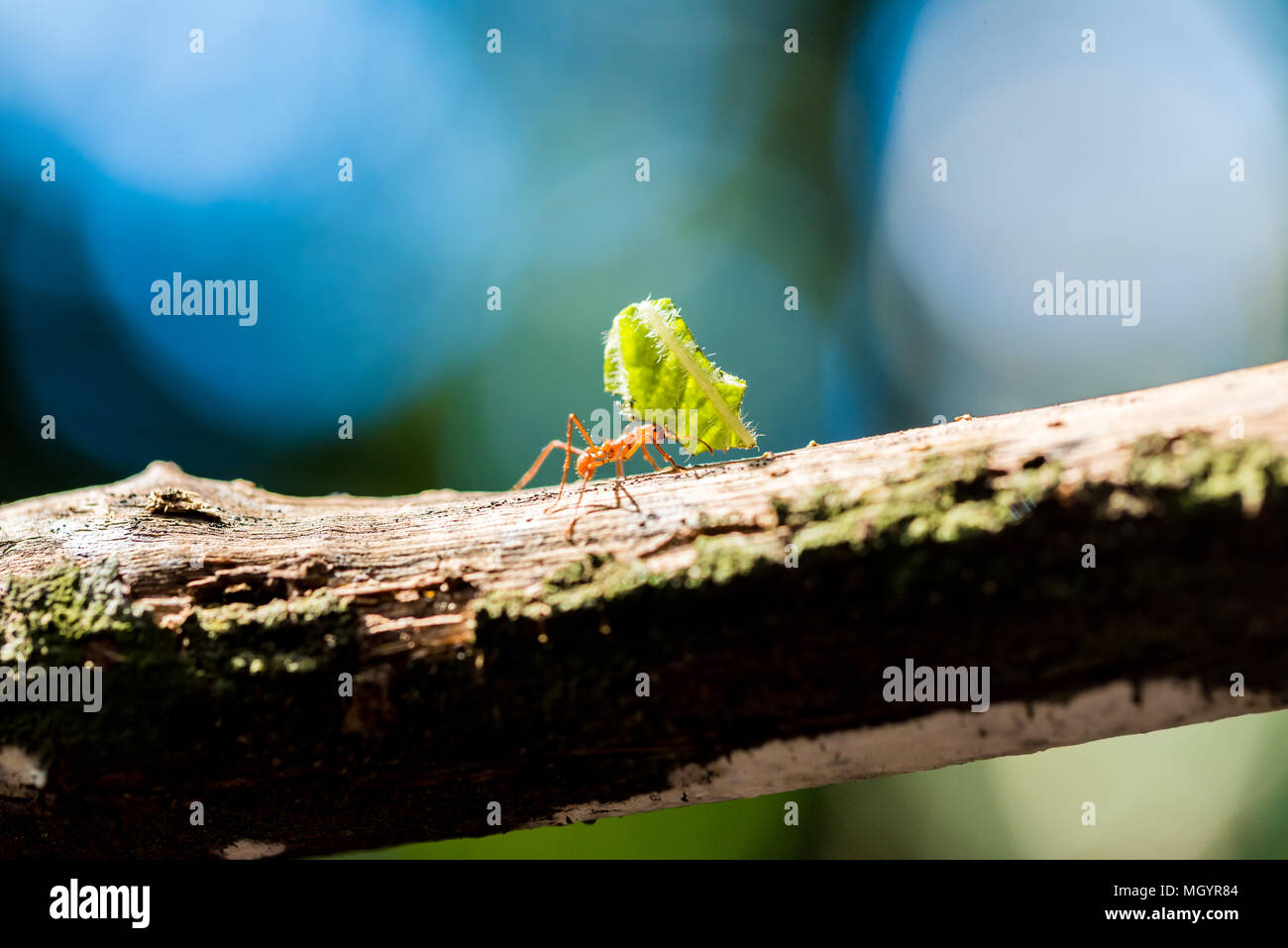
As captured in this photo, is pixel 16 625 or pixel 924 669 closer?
pixel 924 669

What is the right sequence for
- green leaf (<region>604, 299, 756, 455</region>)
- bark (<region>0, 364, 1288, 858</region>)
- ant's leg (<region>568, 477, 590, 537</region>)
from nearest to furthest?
1. bark (<region>0, 364, 1288, 858</region>)
2. ant's leg (<region>568, 477, 590, 537</region>)
3. green leaf (<region>604, 299, 756, 455</region>)

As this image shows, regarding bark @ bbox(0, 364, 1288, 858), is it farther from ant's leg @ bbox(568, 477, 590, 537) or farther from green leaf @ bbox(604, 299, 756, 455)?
green leaf @ bbox(604, 299, 756, 455)

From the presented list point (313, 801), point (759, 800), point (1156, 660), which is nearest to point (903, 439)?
point (1156, 660)

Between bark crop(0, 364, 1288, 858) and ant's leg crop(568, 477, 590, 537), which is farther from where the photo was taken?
ant's leg crop(568, 477, 590, 537)

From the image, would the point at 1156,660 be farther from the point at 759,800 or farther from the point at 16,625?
the point at 759,800

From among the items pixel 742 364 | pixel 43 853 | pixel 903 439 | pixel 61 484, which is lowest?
pixel 43 853

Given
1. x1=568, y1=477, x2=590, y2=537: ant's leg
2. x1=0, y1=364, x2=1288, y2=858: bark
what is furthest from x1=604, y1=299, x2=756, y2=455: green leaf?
x1=0, y1=364, x2=1288, y2=858: bark

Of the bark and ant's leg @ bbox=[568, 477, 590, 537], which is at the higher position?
ant's leg @ bbox=[568, 477, 590, 537]

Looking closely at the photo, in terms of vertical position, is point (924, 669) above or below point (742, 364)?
below
